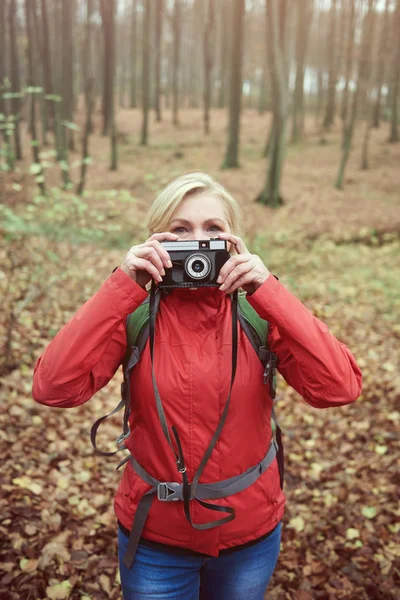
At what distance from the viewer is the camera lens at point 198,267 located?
1.80m

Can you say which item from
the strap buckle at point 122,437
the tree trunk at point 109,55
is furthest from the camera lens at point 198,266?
the tree trunk at point 109,55

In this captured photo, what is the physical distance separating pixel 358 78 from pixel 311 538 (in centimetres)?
1682

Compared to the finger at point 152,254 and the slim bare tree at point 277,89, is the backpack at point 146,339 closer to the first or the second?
the finger at point 152,254

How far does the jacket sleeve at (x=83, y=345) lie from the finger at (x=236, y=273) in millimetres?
318

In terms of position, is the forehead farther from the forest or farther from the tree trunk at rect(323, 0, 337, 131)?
the tree trunk at rect(323, 0, 337, 131)

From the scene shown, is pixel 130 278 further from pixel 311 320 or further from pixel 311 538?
pixel 311 538

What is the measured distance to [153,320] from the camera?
1800mm

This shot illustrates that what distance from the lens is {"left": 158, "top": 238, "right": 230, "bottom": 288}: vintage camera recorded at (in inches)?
71.2

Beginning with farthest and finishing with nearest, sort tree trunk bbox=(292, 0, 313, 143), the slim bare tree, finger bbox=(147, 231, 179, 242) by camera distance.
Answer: tree trunk bbox=(292, 0, 313, 143) < the slim bare tree < finger bbox=(147, 231, 179, 242)

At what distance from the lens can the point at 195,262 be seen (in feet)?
5.93

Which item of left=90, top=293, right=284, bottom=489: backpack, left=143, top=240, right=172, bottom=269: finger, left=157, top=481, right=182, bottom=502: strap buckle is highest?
left=143, top=240, right=172, bottom=269: finger

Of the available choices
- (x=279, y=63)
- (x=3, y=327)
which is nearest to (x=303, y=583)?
(x=3, y=327)

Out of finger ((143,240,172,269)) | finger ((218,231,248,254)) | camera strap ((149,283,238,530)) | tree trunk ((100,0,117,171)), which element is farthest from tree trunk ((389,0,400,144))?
camera strap ((149,283,238,530))

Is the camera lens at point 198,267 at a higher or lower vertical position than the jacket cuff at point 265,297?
higher
